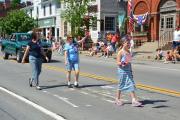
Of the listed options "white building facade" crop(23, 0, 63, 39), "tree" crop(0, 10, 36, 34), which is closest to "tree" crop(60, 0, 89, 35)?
"white building facade" crop(23, 0, 63, 39)

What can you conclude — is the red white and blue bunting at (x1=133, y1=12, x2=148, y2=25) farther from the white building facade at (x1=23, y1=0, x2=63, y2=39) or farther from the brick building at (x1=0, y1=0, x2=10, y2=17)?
the brick building at (x1=0, y1=0, x2=10, y2=17)

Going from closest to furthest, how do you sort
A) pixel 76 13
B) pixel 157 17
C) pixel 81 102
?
pixel 81 102
pixel 157 17
pixel 76 13

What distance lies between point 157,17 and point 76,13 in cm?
756

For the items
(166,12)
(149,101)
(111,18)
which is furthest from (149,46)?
(149,101)

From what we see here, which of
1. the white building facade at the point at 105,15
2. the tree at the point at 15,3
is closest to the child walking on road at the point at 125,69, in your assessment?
the white building facade at the point at 105,15

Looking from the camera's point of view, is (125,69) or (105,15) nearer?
(125,69)

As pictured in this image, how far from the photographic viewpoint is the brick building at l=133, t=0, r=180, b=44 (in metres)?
39.3

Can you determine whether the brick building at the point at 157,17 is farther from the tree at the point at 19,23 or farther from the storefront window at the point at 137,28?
the tree at the point at 19,23

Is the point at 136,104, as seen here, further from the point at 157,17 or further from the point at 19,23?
the point at 19,23

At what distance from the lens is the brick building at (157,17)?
39.3 m

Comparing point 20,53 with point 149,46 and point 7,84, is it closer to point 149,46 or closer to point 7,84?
point 7,84

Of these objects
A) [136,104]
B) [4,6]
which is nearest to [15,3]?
[4,6]

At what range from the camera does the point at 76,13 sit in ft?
144

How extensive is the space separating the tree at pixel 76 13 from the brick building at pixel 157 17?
4847mm
